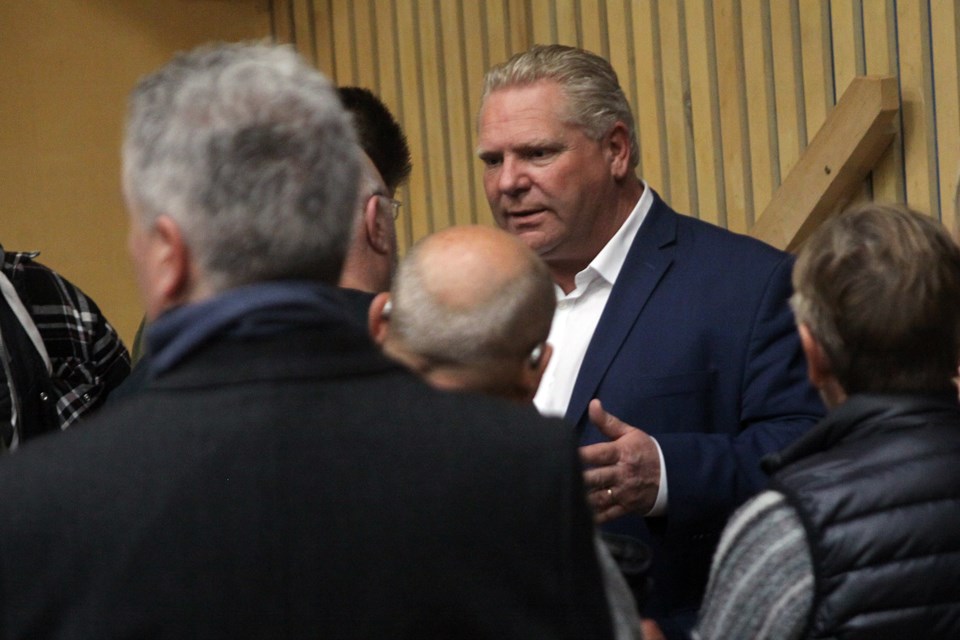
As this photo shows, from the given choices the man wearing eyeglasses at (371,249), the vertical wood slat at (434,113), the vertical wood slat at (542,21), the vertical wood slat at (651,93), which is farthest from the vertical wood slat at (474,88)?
the man wearing eyeglasses at (371,249)

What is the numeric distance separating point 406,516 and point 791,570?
2.13 ft

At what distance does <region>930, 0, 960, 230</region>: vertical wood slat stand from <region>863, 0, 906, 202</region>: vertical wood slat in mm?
120

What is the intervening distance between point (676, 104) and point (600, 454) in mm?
2433

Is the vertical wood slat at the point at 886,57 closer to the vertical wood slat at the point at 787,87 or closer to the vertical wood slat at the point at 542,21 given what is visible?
the vertical wood slat at the point at 787,87

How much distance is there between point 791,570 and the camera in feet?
5.44

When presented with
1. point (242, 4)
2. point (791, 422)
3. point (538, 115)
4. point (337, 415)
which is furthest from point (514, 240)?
point (242, 4)

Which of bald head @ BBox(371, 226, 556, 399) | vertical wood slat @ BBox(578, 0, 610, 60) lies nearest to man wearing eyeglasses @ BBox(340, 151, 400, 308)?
bald head @ BBox(371, 226, 556, 399)

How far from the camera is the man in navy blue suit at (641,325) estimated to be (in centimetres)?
245

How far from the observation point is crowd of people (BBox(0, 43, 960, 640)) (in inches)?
45.7

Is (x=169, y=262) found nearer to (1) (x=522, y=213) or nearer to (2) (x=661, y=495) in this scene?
(2) (x=661, y=495)

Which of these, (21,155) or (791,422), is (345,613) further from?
(21,155)

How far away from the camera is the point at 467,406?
48.3 inches

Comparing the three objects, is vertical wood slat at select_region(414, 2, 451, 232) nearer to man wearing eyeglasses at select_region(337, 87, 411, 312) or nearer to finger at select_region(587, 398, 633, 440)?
man wearing eyeglasses at select_region(337, 87, 411, 312)

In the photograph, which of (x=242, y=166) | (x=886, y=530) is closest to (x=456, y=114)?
(x=886, y=530)
